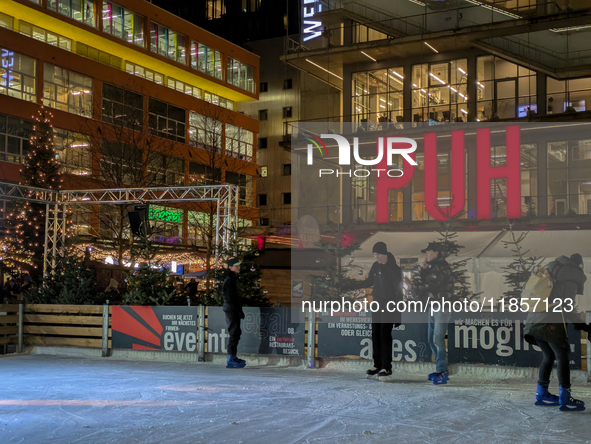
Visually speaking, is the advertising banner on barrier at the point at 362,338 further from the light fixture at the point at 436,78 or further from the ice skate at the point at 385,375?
the light fixture at the point at 436,78

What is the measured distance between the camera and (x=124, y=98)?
1309 inches

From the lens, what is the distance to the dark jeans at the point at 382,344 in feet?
32.4

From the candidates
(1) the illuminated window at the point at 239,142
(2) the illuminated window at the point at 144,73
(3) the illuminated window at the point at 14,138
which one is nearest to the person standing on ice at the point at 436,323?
(3) the illuminated window at the point at 14,138

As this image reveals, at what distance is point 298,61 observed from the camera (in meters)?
29.7

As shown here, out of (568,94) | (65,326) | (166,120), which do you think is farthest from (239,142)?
(65,326)

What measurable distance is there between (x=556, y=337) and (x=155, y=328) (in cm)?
816

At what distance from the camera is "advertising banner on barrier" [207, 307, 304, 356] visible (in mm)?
11961

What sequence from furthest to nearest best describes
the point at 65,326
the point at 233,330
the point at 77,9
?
the point at 77,9 < the point at 65,326 < the point at 233,330

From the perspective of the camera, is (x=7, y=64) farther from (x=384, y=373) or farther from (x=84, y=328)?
(x=384, y=373)

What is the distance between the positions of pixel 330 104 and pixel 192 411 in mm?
25877

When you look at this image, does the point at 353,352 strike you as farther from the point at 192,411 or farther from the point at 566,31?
the point at 566,31

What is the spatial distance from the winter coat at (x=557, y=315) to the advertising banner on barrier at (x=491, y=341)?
2.01 meters

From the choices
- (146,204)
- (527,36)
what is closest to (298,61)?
(527,36)

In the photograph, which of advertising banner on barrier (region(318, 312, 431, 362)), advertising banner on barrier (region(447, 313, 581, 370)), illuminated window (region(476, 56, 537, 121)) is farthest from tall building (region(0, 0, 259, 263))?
advertising banner on barrier (region(447, 313, 581, 370))
